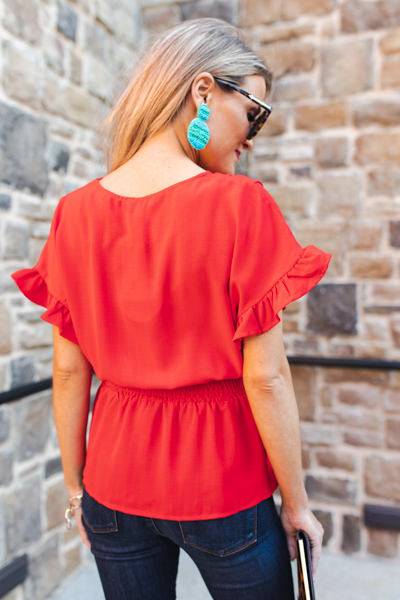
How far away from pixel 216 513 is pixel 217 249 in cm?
51

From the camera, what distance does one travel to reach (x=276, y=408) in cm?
86

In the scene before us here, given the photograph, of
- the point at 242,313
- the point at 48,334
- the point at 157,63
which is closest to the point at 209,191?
the point at 242,313

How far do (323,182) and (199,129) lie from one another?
1762 mm

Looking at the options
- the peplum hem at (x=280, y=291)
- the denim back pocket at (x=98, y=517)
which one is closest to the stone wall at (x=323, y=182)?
the denim back pocket at (x=98, y=517)

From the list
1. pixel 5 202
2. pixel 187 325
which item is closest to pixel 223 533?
pixel 187 325

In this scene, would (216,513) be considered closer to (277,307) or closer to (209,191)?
(277,307)

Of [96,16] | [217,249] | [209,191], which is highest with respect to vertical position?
[96,16]

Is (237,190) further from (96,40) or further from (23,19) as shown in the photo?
Answer: (96,40)

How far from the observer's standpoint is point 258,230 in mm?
782

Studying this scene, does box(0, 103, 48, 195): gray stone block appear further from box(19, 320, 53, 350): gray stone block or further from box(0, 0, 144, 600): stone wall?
box(19, 320, 53, 350): gray stone block

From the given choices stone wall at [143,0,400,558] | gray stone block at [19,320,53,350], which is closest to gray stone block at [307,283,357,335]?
stone wall at [143,0,400,558]

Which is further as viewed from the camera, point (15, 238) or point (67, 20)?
point (67, 20)

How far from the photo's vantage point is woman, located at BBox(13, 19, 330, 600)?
31.2 inches

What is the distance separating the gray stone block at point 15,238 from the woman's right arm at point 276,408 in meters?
1.36
